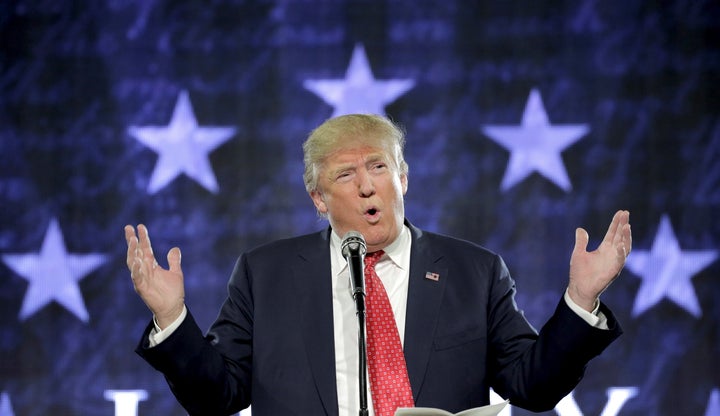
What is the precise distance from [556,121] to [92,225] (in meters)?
2.19

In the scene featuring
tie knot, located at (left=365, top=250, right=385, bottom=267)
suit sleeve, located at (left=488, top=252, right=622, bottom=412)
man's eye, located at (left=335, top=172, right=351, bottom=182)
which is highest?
man's eye, located at (left=335, top=172, right=351, bottom=182)

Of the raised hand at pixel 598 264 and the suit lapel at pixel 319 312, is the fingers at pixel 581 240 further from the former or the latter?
the suit lapel at pixel 319 312

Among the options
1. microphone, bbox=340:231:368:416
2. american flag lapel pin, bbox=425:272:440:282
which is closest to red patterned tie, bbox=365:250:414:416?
american flag lapel pin, bbox=425:272:440:282

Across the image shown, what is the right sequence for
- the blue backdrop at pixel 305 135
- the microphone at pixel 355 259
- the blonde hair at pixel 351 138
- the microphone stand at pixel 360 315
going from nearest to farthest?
the microphone stand at pixel 360 315, the microphone at pixel 355 259, the blonde hair at pixel 351 138, the blue backdrop at pixel 305 135

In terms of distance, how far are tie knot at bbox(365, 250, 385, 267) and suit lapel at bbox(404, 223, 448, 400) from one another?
3.7 inches

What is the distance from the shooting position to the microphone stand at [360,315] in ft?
6.03

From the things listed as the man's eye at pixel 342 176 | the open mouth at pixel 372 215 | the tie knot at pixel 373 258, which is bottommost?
the tie knot at pixel 373 258

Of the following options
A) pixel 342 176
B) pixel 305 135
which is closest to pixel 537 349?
pixel 342 176

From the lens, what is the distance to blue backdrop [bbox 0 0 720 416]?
399 cm

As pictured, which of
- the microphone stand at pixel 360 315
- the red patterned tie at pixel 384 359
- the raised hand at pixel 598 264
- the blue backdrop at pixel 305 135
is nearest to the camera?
the microphone stand at pixel 360 315

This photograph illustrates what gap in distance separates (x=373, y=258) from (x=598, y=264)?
69 cm

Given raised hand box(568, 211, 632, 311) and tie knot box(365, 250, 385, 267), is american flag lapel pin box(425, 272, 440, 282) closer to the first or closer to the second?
tie knot box(365, 250, 385, 267)

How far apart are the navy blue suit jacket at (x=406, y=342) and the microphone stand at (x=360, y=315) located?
439 millimetres

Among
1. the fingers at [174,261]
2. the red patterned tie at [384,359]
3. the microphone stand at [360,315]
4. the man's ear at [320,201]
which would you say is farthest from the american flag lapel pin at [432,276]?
the fingers at [174,261]
